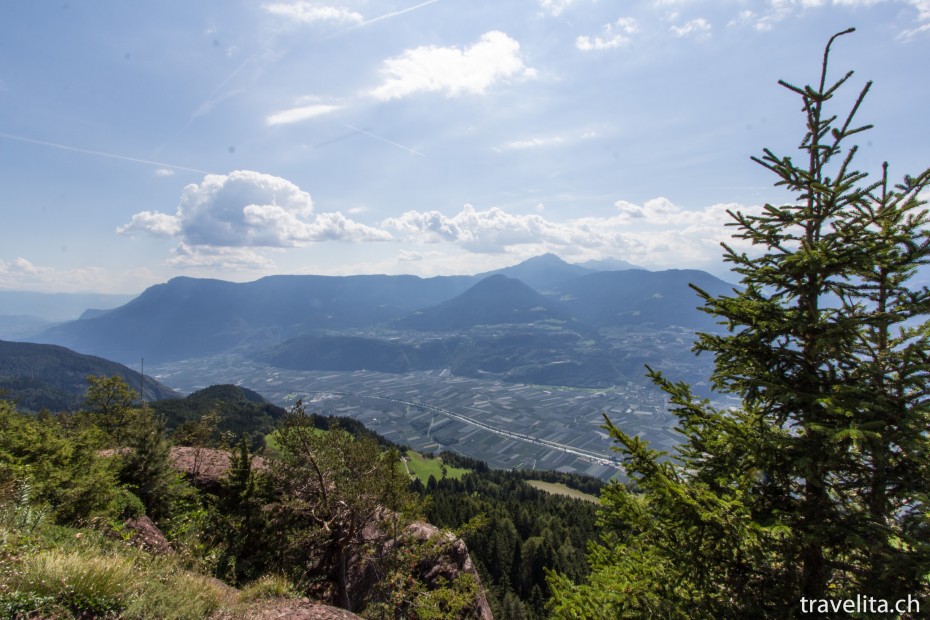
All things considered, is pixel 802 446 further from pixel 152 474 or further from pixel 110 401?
pixel 110 401

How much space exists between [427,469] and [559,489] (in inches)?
1419

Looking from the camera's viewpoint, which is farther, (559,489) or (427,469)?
(427,469)

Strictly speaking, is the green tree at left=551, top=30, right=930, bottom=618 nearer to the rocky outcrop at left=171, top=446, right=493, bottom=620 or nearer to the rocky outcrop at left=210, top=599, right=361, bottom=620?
the rocky outcrop at left=210, top=599, right=361, bottom=620

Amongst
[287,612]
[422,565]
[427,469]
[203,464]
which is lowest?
[427,469]

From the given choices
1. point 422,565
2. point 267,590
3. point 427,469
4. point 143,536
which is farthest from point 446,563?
point 427,469

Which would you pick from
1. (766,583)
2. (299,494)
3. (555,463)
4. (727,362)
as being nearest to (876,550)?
(766,583)

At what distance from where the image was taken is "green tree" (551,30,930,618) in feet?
19.7

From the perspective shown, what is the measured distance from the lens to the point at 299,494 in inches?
724

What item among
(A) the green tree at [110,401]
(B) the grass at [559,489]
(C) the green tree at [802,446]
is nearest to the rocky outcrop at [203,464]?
(A) the green tree at [110,401]

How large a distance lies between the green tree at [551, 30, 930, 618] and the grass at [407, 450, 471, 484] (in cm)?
9964

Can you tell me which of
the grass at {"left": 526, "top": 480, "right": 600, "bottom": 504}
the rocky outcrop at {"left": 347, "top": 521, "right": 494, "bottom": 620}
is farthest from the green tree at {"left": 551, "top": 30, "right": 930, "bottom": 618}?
the grass at {"left": 526, "top": 480, "right": 600, "bottom": 504}

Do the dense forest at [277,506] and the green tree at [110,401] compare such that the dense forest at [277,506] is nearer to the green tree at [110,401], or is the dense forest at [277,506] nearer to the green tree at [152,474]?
the green tree at [152,474]

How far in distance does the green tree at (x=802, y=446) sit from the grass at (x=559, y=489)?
10095 cm

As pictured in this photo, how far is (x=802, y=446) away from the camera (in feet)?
21.3
